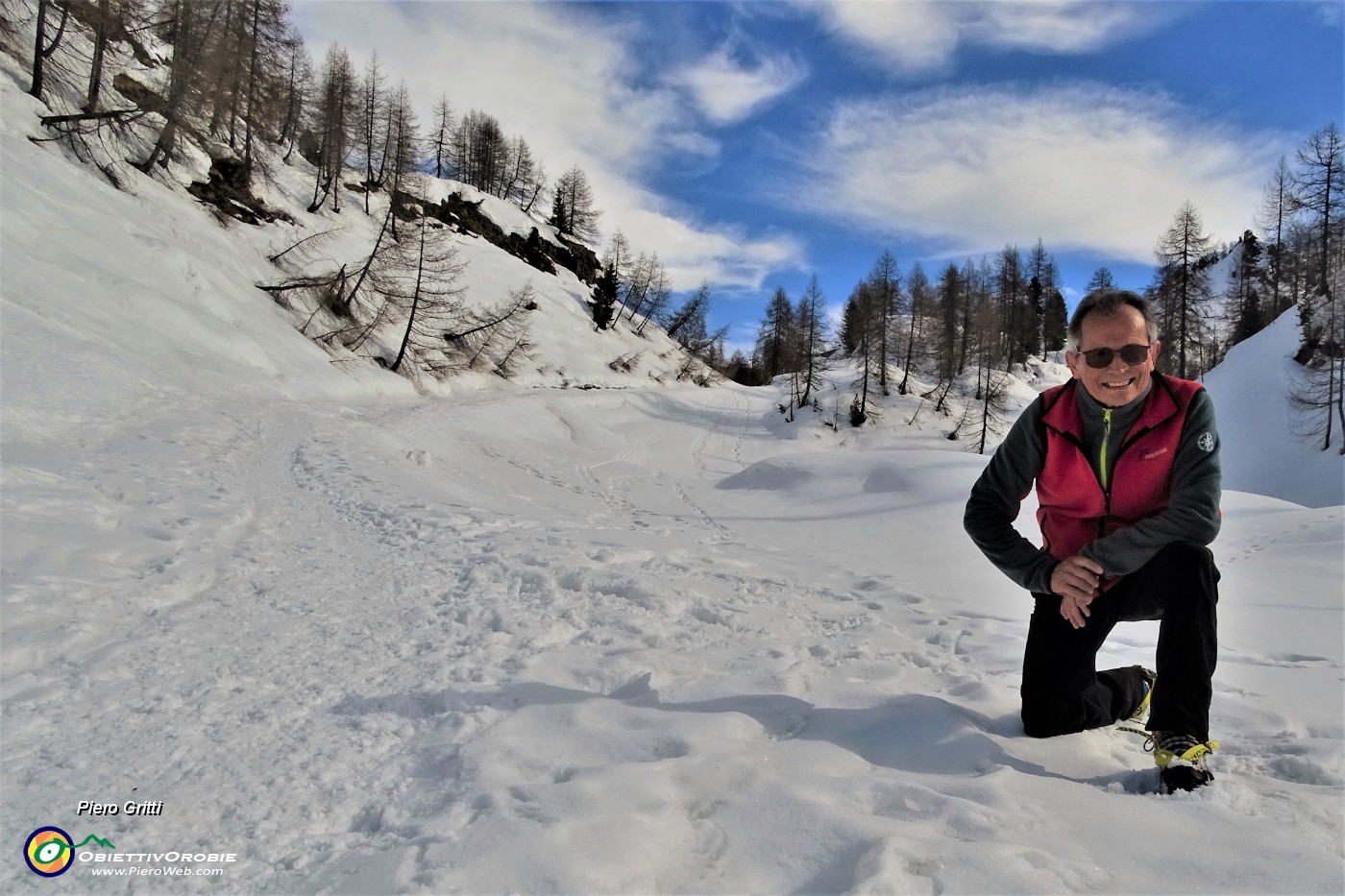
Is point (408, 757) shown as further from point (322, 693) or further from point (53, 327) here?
point (53, 327)

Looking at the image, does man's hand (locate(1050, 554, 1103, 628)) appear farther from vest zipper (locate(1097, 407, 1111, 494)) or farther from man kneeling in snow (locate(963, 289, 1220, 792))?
vest zipper (locate(1097, 407, 1111, 494))

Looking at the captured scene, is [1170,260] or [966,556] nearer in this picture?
[966,556]

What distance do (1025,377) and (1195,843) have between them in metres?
56.2

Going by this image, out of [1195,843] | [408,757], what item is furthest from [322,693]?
[1195,843]

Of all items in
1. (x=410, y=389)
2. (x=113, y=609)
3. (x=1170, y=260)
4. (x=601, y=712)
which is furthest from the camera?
(x=1170, y=260)

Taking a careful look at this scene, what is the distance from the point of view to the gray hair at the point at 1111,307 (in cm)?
247

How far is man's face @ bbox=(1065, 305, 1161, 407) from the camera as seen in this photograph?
2441 mm

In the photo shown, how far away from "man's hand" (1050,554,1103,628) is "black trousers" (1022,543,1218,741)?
0.43 ft

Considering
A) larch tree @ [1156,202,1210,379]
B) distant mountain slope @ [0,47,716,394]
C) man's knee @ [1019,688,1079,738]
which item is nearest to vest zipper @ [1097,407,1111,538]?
man's knee @ [1019,688,1079,738]

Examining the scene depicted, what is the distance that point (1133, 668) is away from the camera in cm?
277

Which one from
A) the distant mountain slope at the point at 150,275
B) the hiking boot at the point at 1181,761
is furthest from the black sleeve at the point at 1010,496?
the distant mountain slope at the point at 150,275

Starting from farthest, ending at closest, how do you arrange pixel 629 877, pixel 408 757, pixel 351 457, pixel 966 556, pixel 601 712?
pixel 351 457, pixel 966 556, pixel 601 712, pixel 408 757, pixel 629 877

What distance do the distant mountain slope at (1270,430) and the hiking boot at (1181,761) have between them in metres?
24.1

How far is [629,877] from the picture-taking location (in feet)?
5.45
